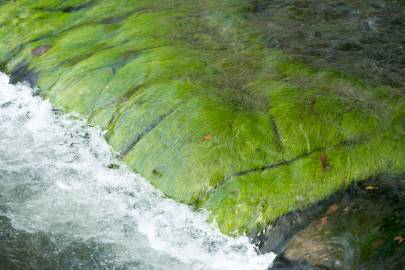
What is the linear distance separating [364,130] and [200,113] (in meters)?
1.89

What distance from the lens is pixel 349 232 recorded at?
5328mm

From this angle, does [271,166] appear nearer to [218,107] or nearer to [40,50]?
[218,107]

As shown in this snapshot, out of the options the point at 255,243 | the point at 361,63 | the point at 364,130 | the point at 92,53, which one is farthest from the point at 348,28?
the point at 255,243

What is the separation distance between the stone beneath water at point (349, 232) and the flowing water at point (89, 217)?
29 cm

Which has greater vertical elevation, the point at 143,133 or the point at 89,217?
the point at 143,133

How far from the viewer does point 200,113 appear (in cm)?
688

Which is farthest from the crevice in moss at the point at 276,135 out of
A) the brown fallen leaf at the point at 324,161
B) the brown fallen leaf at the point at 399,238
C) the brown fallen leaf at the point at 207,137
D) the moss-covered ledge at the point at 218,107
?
the brown fallen leaf at the point at 399,238

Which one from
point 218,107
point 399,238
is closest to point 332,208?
point 399,238

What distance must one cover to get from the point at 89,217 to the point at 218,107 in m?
1.98

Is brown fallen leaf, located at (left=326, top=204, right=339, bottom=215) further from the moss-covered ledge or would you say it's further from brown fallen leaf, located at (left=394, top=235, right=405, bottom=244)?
brown fallen leaf, located at (left=394, top=235, right=405, bottom=244)

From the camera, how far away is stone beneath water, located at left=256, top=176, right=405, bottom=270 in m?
5.09

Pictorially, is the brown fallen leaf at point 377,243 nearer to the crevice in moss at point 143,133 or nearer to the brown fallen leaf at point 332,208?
the brown fallen leaf at point 332,208

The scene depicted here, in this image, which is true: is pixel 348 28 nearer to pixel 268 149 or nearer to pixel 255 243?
pixel 268 149

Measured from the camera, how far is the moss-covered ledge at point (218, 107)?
601 centimetres
